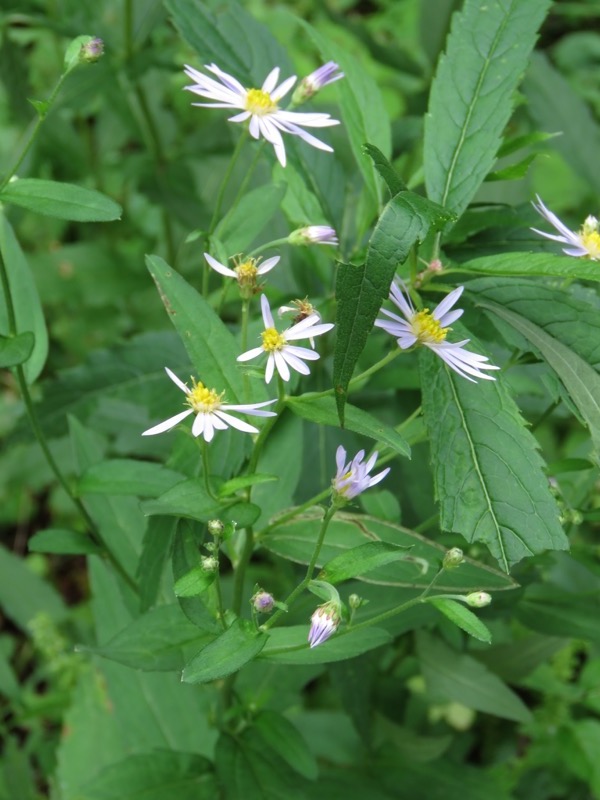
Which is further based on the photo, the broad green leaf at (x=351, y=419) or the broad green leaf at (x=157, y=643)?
the broad green leaf at (x=157, y=643)

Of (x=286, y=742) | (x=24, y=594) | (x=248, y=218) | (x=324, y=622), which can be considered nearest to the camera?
(x=324, y=622)

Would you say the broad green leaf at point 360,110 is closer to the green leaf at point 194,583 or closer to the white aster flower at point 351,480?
the white aster flower at point 351,480


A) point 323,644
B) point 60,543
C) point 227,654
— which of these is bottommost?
point 60,543

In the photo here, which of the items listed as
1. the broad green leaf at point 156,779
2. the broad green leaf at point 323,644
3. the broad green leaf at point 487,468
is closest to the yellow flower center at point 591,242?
the broad green leaf at point 487,468

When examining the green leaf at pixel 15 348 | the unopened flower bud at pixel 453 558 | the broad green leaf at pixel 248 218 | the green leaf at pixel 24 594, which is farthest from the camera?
the green leaf at pixel 24 594

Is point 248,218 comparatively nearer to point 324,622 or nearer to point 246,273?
point 246,273

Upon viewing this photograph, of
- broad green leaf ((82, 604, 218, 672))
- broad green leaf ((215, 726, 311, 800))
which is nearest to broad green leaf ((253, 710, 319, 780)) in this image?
broad green leaf ((215, 726, 311, 800))

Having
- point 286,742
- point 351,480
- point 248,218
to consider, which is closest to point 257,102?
point 248,218
